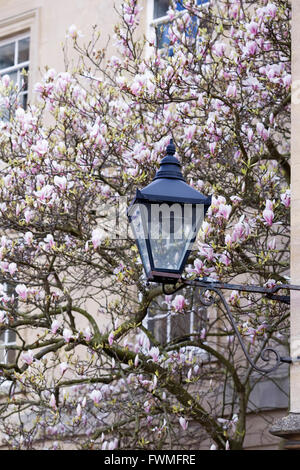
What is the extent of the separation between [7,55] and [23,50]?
37 cm

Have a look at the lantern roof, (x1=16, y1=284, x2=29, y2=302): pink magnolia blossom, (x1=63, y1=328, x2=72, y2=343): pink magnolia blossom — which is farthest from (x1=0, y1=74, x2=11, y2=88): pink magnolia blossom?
the lantern roof

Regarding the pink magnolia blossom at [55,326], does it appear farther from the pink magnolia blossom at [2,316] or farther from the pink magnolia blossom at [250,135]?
the pink magnolia blossom at [250,135]

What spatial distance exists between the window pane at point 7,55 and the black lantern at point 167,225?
38.9 ft

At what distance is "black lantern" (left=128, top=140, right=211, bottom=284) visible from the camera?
264 inches

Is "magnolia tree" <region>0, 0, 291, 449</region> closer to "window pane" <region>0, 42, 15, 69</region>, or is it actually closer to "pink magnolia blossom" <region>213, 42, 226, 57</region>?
"pink magnolia blossom" <region>213, 42, 226, 57</region>

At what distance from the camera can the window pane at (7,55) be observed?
1819 centimetres

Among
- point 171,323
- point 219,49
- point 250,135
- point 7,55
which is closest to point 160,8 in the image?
point 7,55

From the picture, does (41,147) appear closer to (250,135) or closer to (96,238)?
(96,238)

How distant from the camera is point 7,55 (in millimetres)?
18328

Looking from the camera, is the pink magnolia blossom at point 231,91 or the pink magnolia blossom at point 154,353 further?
the pink magnolia blossom at point 231,91

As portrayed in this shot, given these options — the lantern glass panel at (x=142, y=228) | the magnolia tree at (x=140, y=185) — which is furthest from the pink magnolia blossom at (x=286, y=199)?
the lantern glass panel at (x=142, y=228)

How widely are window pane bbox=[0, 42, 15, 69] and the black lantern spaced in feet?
38.9

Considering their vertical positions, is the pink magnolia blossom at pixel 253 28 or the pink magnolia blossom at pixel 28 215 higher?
the pink magnolia blossom at pixel 253 28

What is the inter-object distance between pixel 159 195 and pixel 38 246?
408 centimetres
